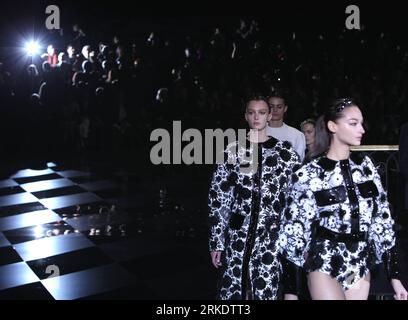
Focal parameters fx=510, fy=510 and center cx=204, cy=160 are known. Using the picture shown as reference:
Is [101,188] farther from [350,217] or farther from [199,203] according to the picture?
[350,217]

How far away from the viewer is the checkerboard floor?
3641 millimetres

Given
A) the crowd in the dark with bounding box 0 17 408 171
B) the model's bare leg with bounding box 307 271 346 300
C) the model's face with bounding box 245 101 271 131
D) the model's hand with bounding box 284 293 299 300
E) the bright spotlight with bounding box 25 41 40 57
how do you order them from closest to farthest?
the model's bare leg with bounding box 307 271 346 300 → the model's hand with bounding box 284 293 299 300 → the model's face with bounding box 245 101 271 131 → the crowd in the dark with bounding box 0 17 408 171 → the bright spotlight with bounding box 25 41 40 57

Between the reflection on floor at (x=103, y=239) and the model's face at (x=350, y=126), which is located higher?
the model's face at (x=350, y=126)

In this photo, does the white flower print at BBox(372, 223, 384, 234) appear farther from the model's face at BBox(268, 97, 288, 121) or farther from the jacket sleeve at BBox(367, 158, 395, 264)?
the model's face at BBox(268, 97, 288, 121)

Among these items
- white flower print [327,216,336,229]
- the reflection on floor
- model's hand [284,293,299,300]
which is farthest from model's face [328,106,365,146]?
the reflection on floor

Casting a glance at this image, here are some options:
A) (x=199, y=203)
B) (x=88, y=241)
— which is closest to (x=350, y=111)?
(x=88, y=241)

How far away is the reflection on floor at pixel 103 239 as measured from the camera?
3639mm

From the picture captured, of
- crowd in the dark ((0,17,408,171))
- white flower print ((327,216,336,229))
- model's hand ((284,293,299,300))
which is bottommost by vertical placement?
model's hand ((284,293,299,300))

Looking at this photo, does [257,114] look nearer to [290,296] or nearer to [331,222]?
[331,222]

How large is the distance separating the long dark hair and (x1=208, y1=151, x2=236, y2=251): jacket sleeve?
0.55m

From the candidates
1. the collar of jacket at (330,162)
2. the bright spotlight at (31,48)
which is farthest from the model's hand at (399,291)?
the bright spotlight at (31,48)

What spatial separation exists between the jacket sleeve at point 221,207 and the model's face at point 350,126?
0.69 m

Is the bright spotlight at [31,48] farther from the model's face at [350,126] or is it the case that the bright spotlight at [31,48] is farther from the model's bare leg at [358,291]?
the model's bare leg at [358,291]

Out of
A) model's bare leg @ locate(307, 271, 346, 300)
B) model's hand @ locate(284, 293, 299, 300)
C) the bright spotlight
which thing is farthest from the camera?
the bright spotlight
